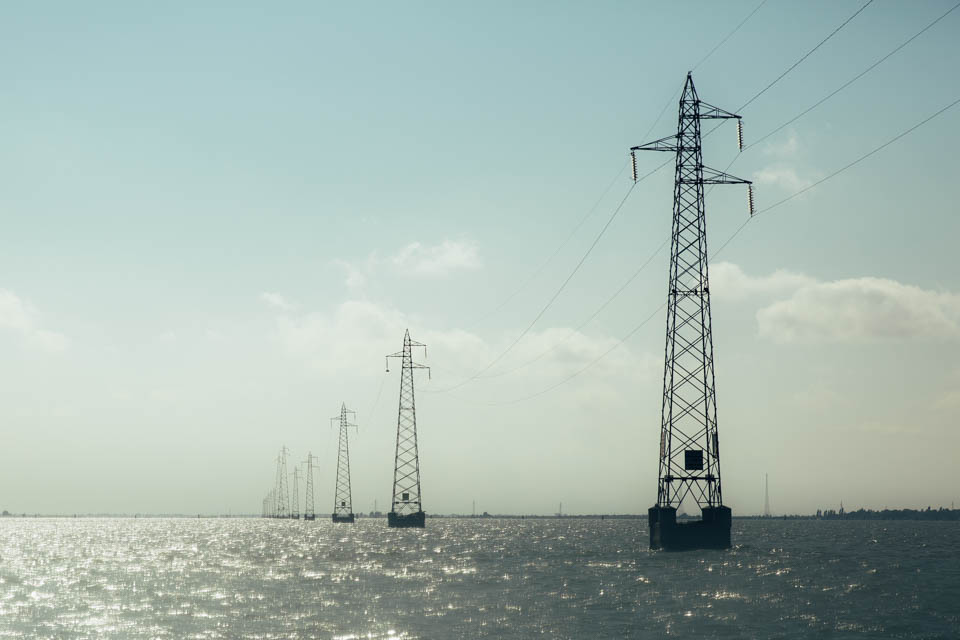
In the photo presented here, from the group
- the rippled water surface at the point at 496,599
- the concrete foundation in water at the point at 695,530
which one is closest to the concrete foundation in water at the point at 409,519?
the rippled water surface at the point at 496,599

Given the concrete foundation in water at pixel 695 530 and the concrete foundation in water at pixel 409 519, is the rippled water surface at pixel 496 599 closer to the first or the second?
the concrete foundation in water at pixel 695 530

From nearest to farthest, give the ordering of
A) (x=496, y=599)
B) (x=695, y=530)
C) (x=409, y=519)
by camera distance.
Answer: (x=496, y=599), (x=695, y=530), (x=409, y=519)

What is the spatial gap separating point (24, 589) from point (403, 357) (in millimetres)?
95331

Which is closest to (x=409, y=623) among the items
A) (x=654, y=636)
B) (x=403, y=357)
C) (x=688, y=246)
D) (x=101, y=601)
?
(x=654, y=636)

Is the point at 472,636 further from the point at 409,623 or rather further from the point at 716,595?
the point at 716,595

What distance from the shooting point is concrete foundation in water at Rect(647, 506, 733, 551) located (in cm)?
7169

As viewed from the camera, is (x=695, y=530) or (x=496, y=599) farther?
(x=695, y=530)

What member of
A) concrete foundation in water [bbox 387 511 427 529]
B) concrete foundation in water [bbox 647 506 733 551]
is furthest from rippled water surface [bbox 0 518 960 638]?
concrete foundation in water [bbox 387 511 427 529]

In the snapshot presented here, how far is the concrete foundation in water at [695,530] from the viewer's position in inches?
2822

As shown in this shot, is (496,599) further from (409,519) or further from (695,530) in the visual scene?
(409,519)

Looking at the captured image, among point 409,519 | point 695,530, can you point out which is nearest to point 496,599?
point 695,530

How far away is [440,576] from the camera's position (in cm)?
6362

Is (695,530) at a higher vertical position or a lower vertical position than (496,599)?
higher

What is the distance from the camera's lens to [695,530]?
71938mm
